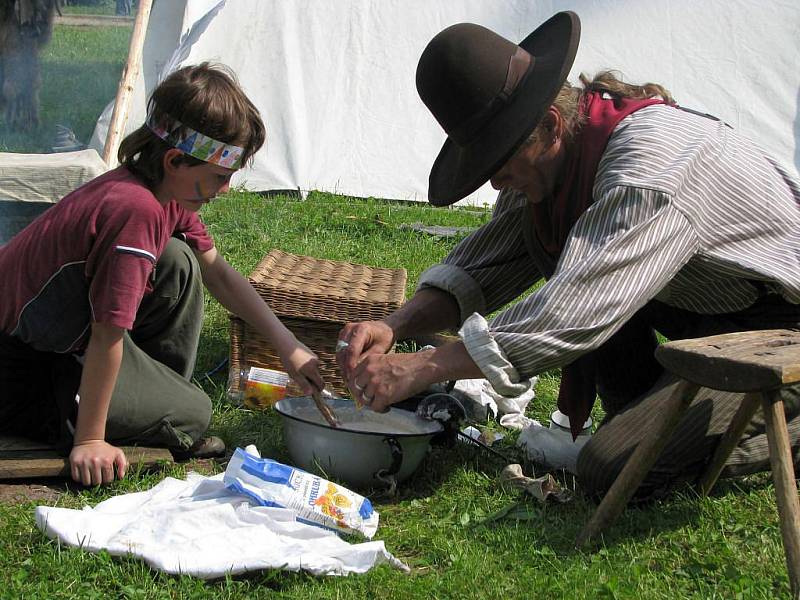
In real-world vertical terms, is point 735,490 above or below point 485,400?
above

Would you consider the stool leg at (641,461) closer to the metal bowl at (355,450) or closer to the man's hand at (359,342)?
Result: the metal bowl at (355,450)

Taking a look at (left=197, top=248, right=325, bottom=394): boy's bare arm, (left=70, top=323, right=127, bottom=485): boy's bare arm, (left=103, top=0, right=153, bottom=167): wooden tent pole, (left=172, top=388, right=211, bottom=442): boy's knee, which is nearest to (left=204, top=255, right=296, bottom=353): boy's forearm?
(left=197, top=248, right=325, bottom=394): boy's bare arm

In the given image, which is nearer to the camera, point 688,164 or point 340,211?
point 688,164

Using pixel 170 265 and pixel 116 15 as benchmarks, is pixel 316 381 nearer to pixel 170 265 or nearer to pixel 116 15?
pixel 170 265

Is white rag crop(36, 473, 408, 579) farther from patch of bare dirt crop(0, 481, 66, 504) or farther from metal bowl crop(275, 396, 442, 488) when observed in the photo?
metal bowl crop(275, 396, 442, 488)

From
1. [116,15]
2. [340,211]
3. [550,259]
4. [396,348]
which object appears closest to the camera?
[550,259]

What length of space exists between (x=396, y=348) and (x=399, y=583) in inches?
70.5

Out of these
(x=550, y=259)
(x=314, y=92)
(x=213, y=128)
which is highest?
(x=213, y=128)

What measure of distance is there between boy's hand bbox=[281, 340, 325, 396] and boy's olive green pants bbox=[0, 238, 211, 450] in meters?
0.29

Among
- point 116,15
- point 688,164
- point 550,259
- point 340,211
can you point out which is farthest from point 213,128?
point 116,15

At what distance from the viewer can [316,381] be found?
116 inches

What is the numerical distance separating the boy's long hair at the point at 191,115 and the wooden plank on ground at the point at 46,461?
2.52ft

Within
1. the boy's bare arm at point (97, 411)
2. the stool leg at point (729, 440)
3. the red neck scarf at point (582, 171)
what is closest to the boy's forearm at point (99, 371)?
the boy's bare arm at point (97, 411)

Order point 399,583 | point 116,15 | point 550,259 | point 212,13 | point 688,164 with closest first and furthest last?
1. point 399,583
2. point 688,164
3. point 550,259
4. point 212,13
5. point 116,15
